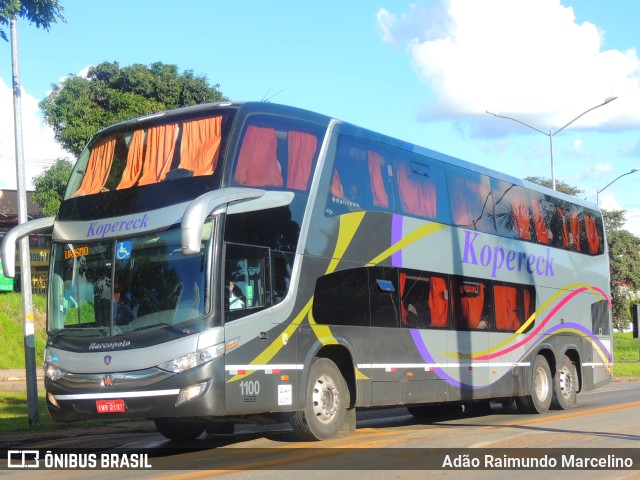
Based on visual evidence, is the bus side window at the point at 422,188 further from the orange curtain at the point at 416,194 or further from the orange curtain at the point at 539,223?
the orange curtain at the point at 539,223

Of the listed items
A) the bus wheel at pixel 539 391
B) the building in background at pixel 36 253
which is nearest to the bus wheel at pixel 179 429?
the bus wheel at pixel 539 391

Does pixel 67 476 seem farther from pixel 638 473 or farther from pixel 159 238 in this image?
pixel 638 473

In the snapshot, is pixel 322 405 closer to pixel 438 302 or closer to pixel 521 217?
pixel 438 302

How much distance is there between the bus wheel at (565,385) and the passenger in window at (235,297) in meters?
9.75

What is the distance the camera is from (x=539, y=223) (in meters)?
19.0

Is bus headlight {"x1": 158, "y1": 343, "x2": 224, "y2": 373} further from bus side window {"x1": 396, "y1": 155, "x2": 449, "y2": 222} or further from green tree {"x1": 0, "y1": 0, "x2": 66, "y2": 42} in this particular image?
green tree {"x1": 0, "y1": 0, "x2": 66, "y2": 42}

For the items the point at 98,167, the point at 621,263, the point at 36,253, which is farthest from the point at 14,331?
the point at 621,263

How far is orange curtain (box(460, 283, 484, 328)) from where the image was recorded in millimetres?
16031

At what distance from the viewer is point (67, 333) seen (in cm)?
1154

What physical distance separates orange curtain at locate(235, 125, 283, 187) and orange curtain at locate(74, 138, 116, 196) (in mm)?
2121

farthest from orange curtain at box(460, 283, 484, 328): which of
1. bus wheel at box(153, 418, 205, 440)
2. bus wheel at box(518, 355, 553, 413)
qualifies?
bus wheel at box(153, 418, 205, 440)

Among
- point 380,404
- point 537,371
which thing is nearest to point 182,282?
point 380,404

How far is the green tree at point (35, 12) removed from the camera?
1466 centimetres

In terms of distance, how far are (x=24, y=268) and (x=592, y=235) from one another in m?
12.5
